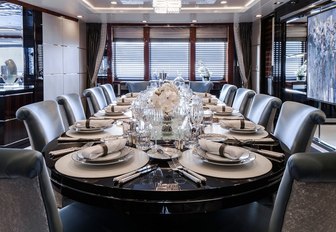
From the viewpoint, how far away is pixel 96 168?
4.48ft

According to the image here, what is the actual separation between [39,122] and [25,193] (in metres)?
1.18

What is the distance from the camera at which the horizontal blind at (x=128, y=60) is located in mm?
8297

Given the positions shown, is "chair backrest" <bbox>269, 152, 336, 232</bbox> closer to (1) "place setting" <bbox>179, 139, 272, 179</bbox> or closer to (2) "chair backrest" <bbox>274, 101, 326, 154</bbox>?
(1) "place setting" <bbox>179, 139, 272, 179</bbox>

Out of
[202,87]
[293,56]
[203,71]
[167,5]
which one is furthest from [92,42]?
[293,56]

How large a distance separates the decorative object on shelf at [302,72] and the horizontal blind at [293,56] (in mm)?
74

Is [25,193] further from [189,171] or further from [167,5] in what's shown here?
[167,5]

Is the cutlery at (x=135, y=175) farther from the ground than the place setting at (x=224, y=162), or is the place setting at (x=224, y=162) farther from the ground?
the place setting at (x=224, y=162)

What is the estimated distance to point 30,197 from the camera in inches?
38.1

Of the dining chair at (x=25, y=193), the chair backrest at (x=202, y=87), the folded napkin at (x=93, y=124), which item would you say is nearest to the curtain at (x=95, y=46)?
the chair backrest at (x=202, y=87)

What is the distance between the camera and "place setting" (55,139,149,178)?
4.32 ft

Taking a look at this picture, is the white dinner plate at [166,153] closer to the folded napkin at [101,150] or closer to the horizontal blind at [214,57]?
the folded napkin at [101,150]

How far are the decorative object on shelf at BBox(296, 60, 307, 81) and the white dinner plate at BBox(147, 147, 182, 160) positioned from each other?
430 centimetres

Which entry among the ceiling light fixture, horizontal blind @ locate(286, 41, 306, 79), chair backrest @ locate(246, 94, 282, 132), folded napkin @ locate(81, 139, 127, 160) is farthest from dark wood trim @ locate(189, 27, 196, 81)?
folded napkin @ locate(81, 139, 127, 160)

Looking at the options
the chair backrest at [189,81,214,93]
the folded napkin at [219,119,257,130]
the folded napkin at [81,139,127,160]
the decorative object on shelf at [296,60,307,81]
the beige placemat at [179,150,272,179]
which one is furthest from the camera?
the chair backrest at [189,81,214,93]
